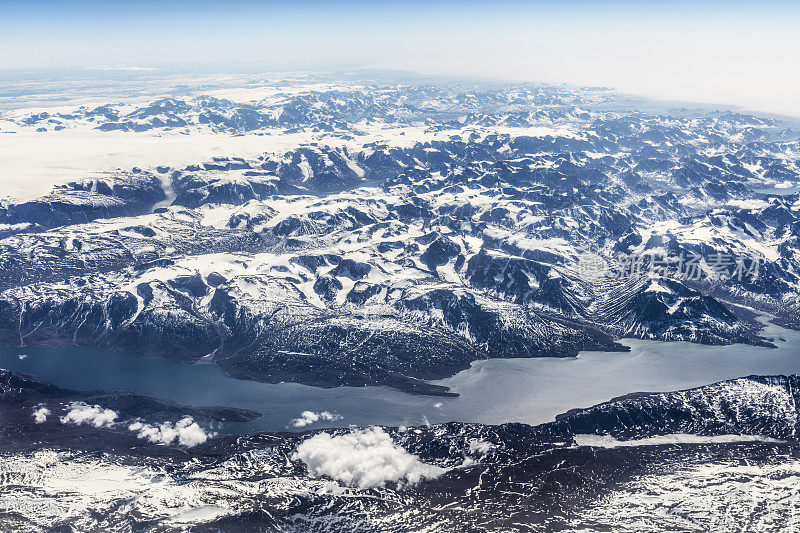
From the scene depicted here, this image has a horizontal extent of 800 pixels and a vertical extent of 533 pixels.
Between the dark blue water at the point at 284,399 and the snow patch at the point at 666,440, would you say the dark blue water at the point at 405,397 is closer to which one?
the dark blue water at the point at 284,399

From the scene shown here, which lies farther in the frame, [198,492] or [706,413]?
[706,413]

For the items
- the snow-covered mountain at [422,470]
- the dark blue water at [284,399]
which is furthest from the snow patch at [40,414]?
the dark blue water at [284,399]

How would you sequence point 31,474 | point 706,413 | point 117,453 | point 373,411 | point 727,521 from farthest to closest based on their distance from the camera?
1. point 373,411
2. point 706,413
3. point 117,453
4. point 31,474
5. point 727,521

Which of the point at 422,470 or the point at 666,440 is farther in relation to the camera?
the point at 666,440

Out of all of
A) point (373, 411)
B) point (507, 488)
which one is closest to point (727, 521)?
point (507, 488)

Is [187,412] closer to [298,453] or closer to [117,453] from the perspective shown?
[117,453]

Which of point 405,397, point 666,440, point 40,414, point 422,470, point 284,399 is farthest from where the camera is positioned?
point 405,397

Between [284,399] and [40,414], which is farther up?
[40,414]

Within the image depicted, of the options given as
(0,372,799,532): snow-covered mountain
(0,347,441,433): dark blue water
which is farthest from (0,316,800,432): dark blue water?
(0,372,799,532): snow-covered mountain

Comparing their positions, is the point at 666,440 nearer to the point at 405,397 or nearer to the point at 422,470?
the point at 422,470

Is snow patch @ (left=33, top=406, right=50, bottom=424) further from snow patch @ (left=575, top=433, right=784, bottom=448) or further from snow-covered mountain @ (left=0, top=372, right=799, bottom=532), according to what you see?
snow patch @ (left=575, top=433, right=784, bottom=448)

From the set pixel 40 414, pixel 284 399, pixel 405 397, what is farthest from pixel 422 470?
pixel 40 414
